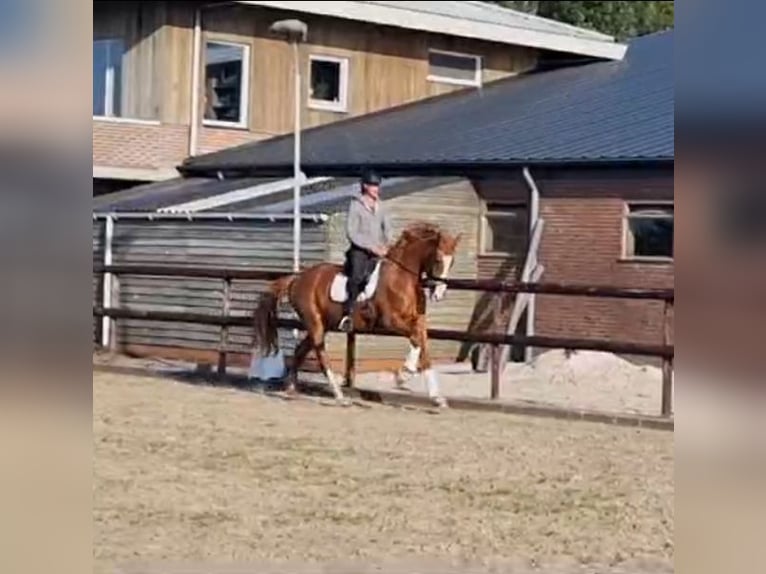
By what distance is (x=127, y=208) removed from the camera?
1905cm

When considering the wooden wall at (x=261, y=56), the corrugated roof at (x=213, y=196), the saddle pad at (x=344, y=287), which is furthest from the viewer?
the wooden wall at (x=261, y=56)

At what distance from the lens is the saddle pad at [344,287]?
1272 cm

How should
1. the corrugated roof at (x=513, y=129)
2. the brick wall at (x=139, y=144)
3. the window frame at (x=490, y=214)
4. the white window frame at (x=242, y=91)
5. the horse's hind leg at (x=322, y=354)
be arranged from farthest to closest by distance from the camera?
1. the white window frame at (x=242, y=91)
2. the brick wall at (x=139, y=144)
3. the window frame at (x=490, y=214)
4. the corrugated roof at (x=513, y=129)
5. the horse's hind leg at (x=322, y=354)

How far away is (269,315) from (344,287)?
73 cm

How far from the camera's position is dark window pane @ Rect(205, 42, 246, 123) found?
21844 millimetres

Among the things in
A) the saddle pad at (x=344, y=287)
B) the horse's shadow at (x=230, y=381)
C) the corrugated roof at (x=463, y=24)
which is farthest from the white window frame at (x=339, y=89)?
the saddle pad at (x=344, y=287)

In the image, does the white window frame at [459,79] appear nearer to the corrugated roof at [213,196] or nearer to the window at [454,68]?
the window at [454,68]

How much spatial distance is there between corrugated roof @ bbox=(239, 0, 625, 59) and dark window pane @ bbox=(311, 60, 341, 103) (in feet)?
2.62

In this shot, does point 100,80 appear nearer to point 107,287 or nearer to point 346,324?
point 107,287

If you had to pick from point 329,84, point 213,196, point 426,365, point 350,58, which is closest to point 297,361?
point 426,365

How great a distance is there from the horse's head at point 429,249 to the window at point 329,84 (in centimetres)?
1048

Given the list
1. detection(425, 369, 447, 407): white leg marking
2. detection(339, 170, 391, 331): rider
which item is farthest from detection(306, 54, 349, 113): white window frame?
detection(425, 369, 447, 407): white leg marking
